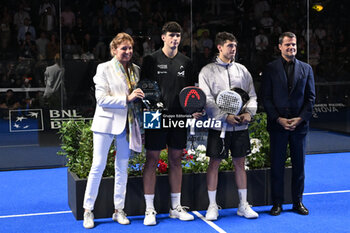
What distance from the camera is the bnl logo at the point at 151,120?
19.1ft

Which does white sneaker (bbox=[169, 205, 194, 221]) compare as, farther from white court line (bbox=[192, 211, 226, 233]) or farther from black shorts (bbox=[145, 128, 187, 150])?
black shorts (bbox=[145, 128, 187, 150])

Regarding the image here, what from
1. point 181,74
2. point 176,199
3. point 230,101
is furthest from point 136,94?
point 176,199

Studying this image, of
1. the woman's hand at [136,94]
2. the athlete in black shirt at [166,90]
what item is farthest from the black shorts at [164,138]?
the woman's hand at [136,94]

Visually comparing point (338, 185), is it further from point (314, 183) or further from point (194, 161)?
point (194, 161)

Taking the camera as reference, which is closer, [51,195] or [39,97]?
[51,195]

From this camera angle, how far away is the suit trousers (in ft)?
20.4

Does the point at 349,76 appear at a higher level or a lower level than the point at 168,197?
higher

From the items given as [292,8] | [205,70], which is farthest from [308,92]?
[292,8]

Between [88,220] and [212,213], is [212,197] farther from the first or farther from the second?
[88,220]

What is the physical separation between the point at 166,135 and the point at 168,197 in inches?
32.5

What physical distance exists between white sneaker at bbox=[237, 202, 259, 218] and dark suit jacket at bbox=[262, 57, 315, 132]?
90 centimetres

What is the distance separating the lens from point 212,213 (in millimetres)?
6066

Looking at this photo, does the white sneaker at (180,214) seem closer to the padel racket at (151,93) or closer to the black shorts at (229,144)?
the black shorts at (229,144)

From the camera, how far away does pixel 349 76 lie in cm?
1134
